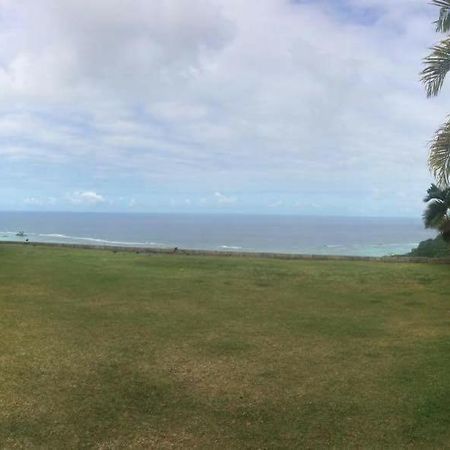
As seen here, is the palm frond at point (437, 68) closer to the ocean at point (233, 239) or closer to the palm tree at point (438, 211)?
the palm tree at point (438, 211)

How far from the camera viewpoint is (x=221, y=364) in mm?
6496

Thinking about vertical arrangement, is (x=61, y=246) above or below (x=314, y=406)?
above

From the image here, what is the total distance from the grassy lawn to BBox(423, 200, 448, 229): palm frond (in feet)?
15.3

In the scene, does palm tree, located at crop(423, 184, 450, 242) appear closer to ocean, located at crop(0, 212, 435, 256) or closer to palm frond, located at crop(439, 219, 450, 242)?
palm frond, located at crop(439, 219, 450, 242)

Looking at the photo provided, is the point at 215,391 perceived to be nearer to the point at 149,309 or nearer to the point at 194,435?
the point at 194,435

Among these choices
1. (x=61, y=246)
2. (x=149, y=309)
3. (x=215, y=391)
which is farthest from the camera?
(x=61, y=246)

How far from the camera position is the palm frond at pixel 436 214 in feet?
53.5

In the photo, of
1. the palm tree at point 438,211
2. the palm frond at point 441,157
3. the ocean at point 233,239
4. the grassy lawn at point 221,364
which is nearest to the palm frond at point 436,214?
the palm tree at point 438,211

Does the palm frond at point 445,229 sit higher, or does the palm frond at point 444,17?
the palm frond at point 444,17

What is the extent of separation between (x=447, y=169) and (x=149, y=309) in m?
5.45

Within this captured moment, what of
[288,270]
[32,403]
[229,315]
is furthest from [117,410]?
[288,270]

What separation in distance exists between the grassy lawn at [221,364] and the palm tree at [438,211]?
183 inches

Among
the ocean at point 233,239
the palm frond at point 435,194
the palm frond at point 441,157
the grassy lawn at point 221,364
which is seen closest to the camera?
the grassy lawn at point 221,364

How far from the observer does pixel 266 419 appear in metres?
5.01
